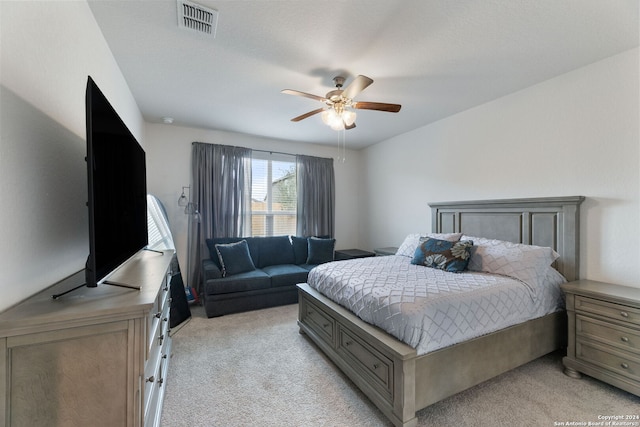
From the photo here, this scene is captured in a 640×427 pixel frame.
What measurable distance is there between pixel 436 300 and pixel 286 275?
235cm

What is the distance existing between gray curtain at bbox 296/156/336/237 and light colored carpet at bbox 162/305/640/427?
2.56 metres

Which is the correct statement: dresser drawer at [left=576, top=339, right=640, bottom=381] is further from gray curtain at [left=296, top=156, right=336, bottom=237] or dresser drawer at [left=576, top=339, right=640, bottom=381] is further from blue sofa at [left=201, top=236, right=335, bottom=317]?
gray curtain at [left=296, top=156, right=336, bottom=237]

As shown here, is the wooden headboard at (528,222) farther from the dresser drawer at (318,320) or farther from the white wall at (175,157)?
the white wall at (175,157)

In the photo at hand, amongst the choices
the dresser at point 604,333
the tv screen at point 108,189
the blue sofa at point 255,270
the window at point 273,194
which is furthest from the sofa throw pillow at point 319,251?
the dresser at point 604,333

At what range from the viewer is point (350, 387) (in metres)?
2.01

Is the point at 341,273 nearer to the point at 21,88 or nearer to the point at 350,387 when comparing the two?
the point at 350,387

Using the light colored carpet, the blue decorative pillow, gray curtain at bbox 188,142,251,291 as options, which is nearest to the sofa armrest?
gray curtain at bbox 188,142,251,291

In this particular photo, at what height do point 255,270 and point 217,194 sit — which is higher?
point 217,194

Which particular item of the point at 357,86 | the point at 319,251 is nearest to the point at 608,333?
the point at 357,86

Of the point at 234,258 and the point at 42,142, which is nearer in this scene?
the point at 42,142

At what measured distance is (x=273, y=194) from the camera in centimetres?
→ 470

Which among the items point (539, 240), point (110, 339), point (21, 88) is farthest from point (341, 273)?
point (21, 88)

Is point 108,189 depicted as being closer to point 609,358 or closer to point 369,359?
point 369,359

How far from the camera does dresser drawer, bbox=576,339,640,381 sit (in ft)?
6.04
